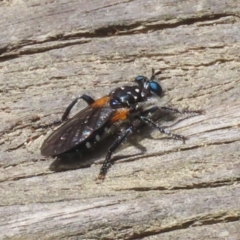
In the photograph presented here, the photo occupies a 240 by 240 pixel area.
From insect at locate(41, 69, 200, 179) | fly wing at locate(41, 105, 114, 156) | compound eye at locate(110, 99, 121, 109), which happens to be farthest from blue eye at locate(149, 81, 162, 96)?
fly wing at locate(41, 105, 114, 156)

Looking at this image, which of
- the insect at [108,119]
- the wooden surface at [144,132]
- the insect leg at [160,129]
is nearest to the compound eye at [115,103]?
the insect at [108,119]

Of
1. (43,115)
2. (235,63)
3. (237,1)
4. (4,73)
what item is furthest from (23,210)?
(237,1)

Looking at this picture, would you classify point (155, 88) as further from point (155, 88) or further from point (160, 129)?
point (160, 129)

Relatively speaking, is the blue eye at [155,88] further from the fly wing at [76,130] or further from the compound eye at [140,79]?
the fly wing at [76,130]

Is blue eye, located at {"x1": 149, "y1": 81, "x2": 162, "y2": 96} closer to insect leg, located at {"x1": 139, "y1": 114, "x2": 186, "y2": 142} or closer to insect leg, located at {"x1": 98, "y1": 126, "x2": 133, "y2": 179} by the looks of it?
insect leg, located at {"x1": 139, "y1": 114, "x2": 186, "y2": 142}

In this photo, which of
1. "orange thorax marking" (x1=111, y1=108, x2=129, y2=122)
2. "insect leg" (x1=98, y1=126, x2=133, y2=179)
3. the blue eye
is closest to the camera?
"insect leg" (x1=98, y1=126, x2=133, y2=179)

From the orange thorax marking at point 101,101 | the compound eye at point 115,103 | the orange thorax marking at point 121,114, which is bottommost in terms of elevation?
the orange thorax marking at point 121,114

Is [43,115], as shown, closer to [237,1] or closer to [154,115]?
[154,115]

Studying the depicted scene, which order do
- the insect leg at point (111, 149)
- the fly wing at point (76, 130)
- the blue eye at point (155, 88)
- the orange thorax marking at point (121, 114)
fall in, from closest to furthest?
the insect leg at point (111, 149)
the fly wing at point (76, 130)
the blue eye at point (155, 88)
the orange thorax marking at point (121, 114)
